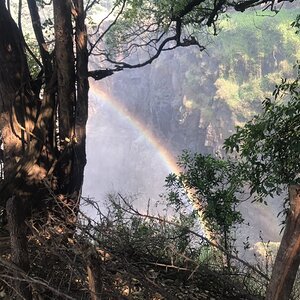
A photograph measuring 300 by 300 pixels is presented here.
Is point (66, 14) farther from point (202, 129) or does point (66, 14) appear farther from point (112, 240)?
point (202, 129)

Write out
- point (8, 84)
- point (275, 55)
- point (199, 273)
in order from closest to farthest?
point (199, 273), point (8, 84), point (275, 55)

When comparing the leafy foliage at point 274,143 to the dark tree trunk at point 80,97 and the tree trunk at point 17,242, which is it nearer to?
the dark tree trunk at point 80,97

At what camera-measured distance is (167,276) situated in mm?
2012

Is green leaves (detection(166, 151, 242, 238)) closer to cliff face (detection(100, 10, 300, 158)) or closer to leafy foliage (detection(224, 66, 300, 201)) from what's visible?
leafy foliage (detection(224, 66, 300, 201))

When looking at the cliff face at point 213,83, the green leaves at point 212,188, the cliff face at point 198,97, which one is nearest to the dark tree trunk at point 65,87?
the green leaves at point 212,188

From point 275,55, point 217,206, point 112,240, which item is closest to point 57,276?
point 112,240

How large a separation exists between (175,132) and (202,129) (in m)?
3.03

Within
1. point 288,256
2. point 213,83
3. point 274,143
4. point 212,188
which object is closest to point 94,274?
point 288,256

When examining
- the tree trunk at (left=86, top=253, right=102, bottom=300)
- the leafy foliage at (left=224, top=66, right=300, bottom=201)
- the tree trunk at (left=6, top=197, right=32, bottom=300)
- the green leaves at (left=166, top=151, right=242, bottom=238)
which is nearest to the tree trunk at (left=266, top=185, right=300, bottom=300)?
the tree trunk at (left=86, top=253, right=102, bottom=300)

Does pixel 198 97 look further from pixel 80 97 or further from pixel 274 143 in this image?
pixel 274 143

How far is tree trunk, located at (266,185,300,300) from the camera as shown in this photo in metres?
1.10

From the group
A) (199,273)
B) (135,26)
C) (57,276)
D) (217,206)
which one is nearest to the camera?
(199,273)

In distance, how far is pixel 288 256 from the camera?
1107 millimetres

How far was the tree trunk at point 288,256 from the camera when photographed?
3.59ft
